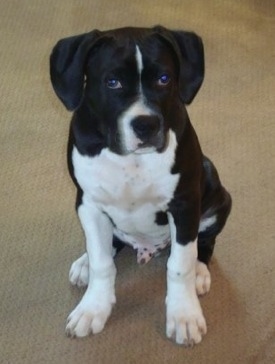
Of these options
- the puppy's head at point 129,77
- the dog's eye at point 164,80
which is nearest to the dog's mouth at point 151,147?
the puppy's head at point 129,77

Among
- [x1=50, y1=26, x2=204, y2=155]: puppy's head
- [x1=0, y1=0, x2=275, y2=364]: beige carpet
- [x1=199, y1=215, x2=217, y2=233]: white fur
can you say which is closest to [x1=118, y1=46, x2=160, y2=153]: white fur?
[x1=50, y1=26, x2=204, y2=155]: puppy's head

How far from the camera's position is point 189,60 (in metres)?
1.69

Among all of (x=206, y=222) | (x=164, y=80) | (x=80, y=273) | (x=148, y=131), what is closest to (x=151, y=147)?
(x=148, y=131)

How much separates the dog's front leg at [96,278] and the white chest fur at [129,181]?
75mm

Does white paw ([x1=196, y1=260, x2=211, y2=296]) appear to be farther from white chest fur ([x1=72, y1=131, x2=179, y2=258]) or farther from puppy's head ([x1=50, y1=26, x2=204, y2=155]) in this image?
puppy's head ([x1=50, y1=26, x2=204, y2=155])

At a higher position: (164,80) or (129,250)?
(164,80)

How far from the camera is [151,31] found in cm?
165

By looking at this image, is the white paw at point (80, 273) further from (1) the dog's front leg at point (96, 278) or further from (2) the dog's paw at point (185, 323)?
(2) the dog's paw at point (185, 323)

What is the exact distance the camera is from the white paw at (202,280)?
207 cm

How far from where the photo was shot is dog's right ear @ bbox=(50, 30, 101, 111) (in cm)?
A: 162

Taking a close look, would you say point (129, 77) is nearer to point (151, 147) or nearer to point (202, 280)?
point (151, 147)

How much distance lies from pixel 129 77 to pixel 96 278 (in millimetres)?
650

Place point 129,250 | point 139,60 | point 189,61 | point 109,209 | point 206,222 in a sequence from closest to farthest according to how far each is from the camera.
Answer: point 139,60 < point 189,61 < point 109,209 < point 206,222 < point 129,250

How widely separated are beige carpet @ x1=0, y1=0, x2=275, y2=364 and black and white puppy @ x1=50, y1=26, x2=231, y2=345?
0.23 feet
